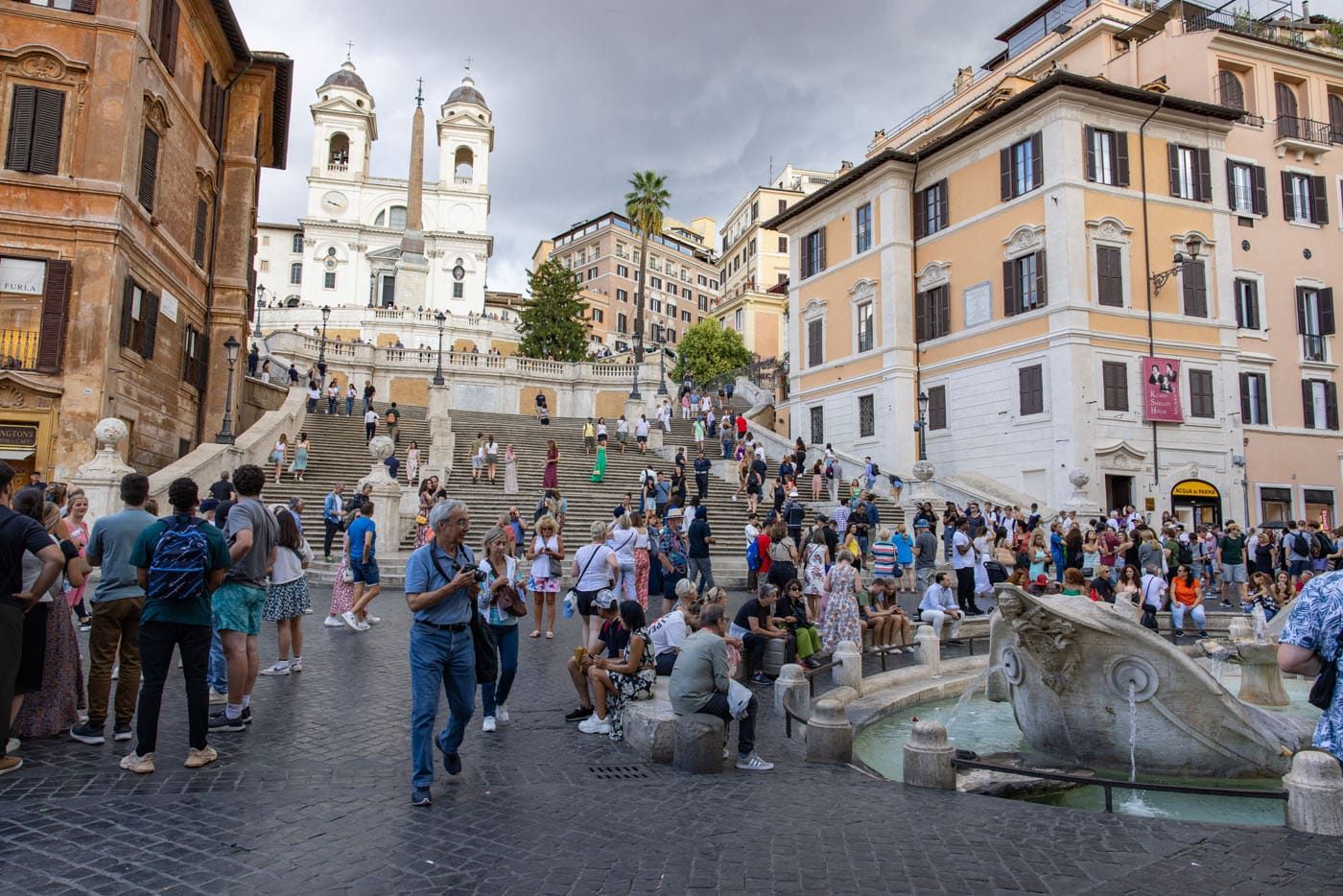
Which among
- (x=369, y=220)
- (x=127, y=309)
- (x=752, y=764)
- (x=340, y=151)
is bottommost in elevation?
(x=752, y=764)

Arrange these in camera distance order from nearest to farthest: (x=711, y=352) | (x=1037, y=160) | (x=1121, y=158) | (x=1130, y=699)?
1. (x=1130, y=699)
2. (x=1121, y=158)
3. (x=1037, y=160)
4. (x=711, y=352)

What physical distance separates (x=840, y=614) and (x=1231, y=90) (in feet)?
102

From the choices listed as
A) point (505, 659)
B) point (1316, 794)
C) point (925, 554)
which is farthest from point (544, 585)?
A: point (1316, 794)

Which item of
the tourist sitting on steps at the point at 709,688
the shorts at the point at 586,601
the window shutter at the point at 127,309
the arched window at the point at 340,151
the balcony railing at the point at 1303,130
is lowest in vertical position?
the tourist sitting on steps at the point at 709,688

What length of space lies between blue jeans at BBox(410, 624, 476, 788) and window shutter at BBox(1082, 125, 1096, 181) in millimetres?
27956

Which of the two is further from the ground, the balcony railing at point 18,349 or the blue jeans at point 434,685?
the balcony railing at point 18,349

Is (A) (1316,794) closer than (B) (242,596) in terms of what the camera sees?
Yes

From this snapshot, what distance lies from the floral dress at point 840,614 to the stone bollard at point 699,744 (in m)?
4.15

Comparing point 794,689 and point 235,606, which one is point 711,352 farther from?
point 235,606

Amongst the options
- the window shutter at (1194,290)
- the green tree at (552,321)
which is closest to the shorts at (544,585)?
the window shutter at (1194,290)

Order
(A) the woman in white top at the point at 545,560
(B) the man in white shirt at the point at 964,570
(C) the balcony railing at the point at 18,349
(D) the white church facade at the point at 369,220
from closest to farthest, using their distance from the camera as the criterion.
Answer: (A) the woman in white top at the point at 545,560 → (B) the man in white shirt at the point at 964,570 → (C) the balcony railing at the point at 18,349 → (D) the white church facade at the point at 369,220

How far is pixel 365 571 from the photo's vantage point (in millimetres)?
11352

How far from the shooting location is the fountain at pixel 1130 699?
6.41 m

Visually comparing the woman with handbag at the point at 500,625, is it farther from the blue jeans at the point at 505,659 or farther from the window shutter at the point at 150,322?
the window shutter at the point at 150,322
